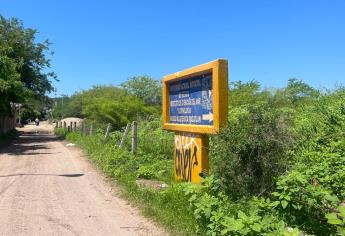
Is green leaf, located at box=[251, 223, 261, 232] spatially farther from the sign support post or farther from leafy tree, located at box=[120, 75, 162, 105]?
leafy tree, located at box=[120, 75, 162, 105]

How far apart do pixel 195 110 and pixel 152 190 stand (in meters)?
1.91

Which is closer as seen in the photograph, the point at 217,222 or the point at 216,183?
the point at 217,222

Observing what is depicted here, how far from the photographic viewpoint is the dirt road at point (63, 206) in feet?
23.6

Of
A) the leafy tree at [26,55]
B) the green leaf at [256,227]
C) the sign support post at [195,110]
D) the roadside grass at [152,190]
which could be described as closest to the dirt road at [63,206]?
the roadside grass at [152,190]

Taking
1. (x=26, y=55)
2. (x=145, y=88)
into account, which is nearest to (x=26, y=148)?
(x=26, y=55)

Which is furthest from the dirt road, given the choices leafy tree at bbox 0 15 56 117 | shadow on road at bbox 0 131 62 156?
leafy tree at bbox 0 15 56 117

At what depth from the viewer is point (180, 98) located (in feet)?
35.3

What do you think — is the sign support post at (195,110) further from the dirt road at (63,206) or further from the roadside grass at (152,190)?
the dirt road at (63,206)

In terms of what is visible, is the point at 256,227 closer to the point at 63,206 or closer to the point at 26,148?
the point at 63,206

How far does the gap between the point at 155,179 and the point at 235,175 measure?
426 centimetres

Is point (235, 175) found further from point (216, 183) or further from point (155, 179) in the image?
point (155, 179)

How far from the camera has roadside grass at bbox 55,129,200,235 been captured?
7278mm

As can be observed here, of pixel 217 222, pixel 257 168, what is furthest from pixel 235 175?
pixel 217 222

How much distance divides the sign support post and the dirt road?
168cm
